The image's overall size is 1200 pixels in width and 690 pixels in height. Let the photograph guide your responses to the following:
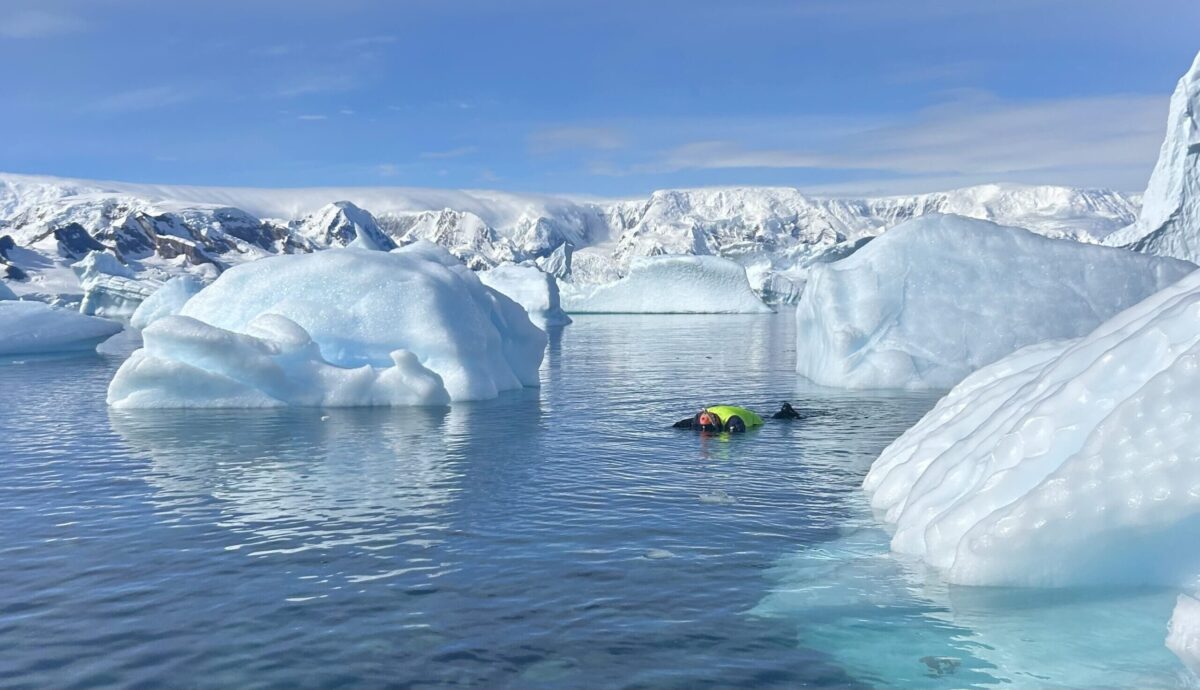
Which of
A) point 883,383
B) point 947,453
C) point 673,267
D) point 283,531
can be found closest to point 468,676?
point 283,531

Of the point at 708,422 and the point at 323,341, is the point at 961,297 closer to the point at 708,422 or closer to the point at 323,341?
the point at 708,422

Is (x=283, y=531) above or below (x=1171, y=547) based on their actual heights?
below

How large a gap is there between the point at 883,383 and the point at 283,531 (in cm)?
1836

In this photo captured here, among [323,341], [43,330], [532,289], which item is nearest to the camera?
[323,341]

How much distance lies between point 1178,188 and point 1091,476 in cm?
5062

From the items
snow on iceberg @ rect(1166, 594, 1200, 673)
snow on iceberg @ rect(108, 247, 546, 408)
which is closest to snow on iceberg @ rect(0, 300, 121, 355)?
snow on iceberg @ rect(108, 247, 546, 408)

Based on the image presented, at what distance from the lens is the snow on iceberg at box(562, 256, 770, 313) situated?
8988cm

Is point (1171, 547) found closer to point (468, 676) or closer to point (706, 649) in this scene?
point (706, 649)

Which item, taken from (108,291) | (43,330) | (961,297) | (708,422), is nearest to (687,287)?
(108,291)

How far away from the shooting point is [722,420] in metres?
19.5

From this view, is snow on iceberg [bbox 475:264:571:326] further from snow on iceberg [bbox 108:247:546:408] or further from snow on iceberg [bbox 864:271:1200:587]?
snow on iceberg [bbox 864:271:1200:587]

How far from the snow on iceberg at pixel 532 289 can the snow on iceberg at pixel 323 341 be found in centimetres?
4723

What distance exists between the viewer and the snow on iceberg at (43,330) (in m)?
42.5

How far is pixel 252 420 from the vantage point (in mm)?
21016
